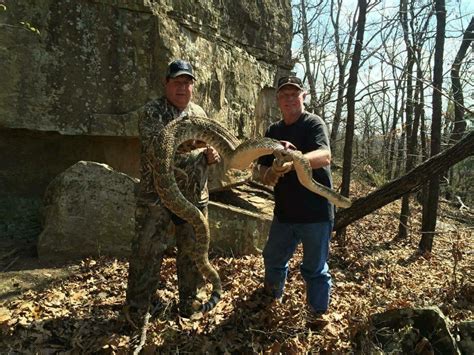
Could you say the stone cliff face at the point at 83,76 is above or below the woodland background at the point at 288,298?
above

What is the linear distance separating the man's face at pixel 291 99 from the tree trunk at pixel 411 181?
3562 millimetres

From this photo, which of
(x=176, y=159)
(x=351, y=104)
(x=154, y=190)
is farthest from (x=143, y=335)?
(x=351, y=104)

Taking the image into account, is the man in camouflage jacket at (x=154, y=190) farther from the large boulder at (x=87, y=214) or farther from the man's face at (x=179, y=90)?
the large boulder at (x=87, y=214)

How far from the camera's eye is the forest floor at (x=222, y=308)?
445 centimetres

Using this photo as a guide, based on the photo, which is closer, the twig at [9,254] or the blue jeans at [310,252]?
the blue jeans at [310,252]

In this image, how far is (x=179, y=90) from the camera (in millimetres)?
4707

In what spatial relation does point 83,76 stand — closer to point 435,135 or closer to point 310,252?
point 310,252

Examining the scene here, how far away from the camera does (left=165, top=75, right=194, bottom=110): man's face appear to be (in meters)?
4.65

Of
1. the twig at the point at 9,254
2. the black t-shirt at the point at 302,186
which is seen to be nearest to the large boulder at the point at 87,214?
the twig at the point at 9,254

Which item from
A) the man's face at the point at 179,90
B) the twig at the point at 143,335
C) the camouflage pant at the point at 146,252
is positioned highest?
the man's face at the point at 179,90

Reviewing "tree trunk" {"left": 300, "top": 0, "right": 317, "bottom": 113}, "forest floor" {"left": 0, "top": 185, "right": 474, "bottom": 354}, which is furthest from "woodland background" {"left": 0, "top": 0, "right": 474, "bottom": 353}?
"tree trunk" {"left": 300, "top": 0, "right": 317, "bottom": 113}

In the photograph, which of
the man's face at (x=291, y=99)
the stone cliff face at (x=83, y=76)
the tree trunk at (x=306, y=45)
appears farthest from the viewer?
the tree trunk at (x=306, y=45)

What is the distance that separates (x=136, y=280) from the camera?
15.4ft

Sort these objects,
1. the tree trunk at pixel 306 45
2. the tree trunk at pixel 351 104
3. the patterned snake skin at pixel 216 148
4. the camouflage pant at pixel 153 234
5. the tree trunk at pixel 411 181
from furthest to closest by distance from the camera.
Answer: the tree trunk at pixel 306 45, the tree trunk at pixel 351 104, the tree trunk at pixel 411 181, the camouflage pant at pixel 153 234, the patterned snake skin at pixel 216 148
